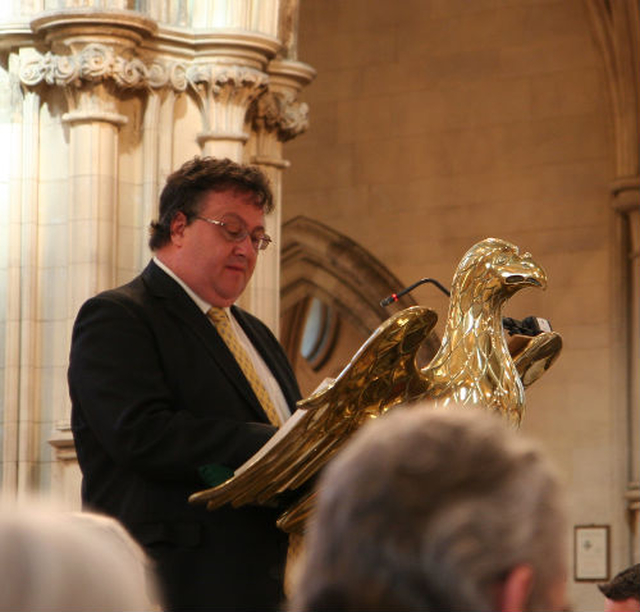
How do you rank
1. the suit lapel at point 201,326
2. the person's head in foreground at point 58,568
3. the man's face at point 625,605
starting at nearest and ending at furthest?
the person's head in foreground at point 58,568 → the suit lapel at point 201,326 → the man's face at point 625,605

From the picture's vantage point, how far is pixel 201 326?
3.92m

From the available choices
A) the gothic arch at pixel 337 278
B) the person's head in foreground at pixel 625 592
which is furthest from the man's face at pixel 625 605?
the gothic arch at pixel 337 278

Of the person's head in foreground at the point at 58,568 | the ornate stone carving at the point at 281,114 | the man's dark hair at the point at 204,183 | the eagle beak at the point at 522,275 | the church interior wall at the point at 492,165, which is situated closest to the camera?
the person's head in foreground at the point at 58,568

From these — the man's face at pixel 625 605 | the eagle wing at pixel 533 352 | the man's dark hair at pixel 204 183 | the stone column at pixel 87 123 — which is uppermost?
the stone column at pixel 87 123

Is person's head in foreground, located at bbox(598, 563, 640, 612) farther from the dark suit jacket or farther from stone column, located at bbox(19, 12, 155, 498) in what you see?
stone column, located at bbox(19, 12, 155, 498)

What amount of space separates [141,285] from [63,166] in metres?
3.89

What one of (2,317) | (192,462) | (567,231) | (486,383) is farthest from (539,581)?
(567,231)

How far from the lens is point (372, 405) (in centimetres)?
383

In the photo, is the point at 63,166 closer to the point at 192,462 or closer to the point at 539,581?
the point at 192,462

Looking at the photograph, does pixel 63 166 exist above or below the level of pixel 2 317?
above

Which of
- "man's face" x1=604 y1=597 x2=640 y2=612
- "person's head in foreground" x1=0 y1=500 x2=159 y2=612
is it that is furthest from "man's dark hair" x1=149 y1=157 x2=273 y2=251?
"person's head in foreground" x1=0 y1=500 x2=159 y2=612

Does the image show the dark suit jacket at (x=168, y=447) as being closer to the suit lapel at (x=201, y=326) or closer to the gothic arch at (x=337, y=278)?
the suit lapel at (x=201, y=326)

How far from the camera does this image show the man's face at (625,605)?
534 cm

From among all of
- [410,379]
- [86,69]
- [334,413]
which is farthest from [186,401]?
[86,69]
